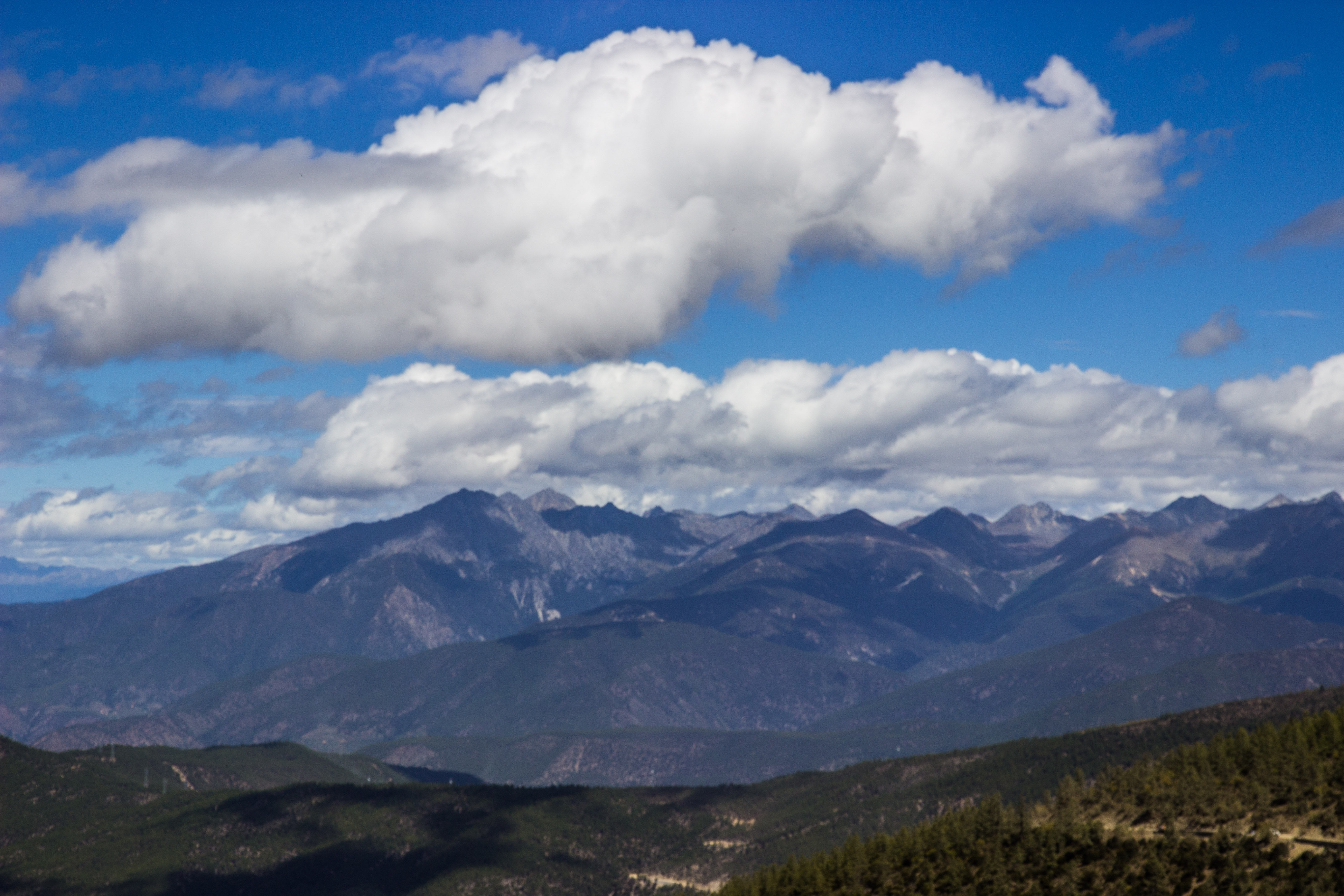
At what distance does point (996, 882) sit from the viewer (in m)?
199

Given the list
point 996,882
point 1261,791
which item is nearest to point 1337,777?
point 1261,791

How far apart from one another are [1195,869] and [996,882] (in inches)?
1403

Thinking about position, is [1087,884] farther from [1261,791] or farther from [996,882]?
[1261,791]

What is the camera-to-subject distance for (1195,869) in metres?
173

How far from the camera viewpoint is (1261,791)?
646 feet

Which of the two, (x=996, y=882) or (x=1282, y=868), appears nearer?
(x=1282, y=868)

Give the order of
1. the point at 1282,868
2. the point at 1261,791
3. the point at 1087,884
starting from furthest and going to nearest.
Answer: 1. the point at 1261,791
2. the point at 1087,884
3. the point at 1282,868

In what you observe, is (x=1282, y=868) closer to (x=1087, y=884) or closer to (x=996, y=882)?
(x=1087, y=884)

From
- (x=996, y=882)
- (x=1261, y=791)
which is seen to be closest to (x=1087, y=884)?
(x=996, y=882)

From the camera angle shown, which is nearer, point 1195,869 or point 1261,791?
point 1195,869

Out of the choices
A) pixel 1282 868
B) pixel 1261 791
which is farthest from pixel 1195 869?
pixel 1261 791

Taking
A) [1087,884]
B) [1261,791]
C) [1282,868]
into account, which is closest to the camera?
[1282,868]

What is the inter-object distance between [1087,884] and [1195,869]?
17.9 metres

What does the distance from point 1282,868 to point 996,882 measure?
47.2m
